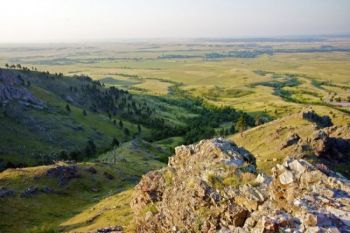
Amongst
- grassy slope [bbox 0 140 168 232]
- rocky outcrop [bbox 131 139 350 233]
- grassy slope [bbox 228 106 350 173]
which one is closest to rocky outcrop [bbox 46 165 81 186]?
grassy slope [bbox 0 140 168 232]

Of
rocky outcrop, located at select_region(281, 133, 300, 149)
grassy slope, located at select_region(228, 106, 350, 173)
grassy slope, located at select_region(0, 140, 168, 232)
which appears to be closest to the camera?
grassy slope, located at select_region(0, 140, 168, 232)

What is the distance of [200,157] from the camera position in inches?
1698

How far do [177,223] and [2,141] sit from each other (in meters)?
135

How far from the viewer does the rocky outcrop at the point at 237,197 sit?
25.2 m

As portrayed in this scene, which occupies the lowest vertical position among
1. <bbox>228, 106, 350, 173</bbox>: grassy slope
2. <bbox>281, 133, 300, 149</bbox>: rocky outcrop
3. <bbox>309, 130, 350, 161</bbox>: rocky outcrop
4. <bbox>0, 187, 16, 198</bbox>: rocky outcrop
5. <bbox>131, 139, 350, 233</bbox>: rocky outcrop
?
<bbox>0, 187, 16, 198</bbox>: rocky outcrop

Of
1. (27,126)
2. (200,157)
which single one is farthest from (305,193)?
(27,126)

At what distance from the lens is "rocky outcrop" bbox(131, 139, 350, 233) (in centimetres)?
2519

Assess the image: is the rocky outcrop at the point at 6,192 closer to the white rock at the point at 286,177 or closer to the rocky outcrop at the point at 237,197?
the rocky outcrop at the point at 237,197

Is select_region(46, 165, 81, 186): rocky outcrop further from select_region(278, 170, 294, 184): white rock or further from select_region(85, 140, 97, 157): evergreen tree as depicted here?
select_region(278, 170, 294, 184): white rock

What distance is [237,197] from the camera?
102 ft

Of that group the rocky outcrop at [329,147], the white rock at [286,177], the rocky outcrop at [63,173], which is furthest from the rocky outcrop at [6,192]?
the white rock at [286,177]

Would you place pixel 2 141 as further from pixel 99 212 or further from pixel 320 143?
pixel 320 143

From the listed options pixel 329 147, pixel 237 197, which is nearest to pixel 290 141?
pixel 329 147

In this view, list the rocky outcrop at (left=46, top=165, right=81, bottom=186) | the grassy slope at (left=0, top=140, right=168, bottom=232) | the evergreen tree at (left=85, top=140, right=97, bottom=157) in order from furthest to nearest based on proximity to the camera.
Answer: the evergreen tree at (left=85, top=140, right=97, bottom=157) < the rocky outcrop at (left=46, top=165, right=81, bottom=186) < the grassy slope at (left=0, top=140, right=168, bottom=232)
